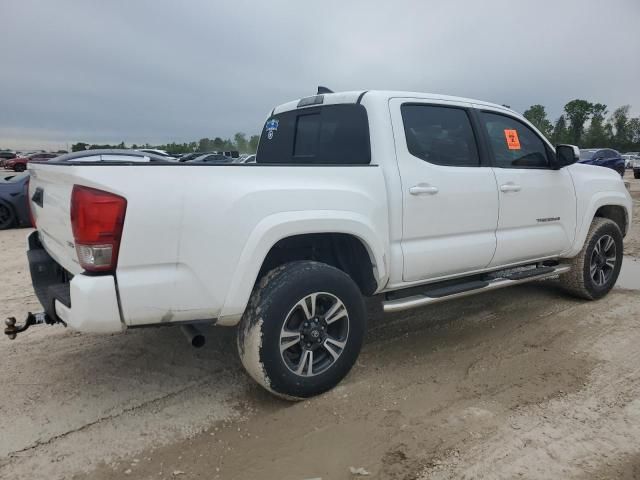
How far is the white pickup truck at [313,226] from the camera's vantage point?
245 centimetres

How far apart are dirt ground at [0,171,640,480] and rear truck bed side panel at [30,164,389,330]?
72 centimetres

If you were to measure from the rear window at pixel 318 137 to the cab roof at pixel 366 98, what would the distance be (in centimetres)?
5

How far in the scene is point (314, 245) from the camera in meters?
3.33

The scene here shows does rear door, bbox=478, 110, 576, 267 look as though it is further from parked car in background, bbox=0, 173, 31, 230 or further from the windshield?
the windshield

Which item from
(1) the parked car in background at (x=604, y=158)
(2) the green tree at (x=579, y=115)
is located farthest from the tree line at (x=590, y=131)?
(1) the parked car in background at (x=604, y=158)

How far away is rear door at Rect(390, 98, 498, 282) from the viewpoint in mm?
3447

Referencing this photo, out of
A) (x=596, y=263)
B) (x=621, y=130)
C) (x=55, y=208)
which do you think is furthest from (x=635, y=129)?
(x=55, y=208)

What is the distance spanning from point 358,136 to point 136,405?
91.5 inches

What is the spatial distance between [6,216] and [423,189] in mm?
10162

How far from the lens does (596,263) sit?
5176 mm

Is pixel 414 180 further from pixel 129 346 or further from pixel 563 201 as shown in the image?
pixel 129 346

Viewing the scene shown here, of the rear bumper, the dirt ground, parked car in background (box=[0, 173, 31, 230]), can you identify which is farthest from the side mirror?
parked car in background (box=[0, 173, 31, 230])

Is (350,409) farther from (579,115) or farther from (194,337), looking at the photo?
(579,115)

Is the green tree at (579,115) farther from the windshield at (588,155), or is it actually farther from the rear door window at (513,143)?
the rear door window at (513,143)
